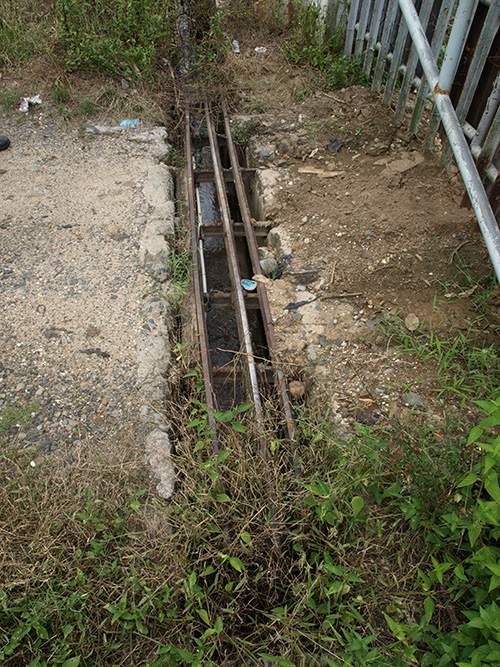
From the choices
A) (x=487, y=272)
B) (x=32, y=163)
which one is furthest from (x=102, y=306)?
(x=487, y=272)

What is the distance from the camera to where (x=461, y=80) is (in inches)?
145

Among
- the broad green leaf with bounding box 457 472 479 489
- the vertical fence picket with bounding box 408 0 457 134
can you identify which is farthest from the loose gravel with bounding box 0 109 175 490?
the vertical fence picket with bounding box 408 0 457 134

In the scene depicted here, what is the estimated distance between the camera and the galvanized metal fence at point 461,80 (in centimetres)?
280

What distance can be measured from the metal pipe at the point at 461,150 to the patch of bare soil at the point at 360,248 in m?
0.63

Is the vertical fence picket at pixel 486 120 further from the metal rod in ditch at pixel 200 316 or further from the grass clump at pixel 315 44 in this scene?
the grass clump at pixel 315 44

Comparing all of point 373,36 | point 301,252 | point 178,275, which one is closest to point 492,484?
point 301,252

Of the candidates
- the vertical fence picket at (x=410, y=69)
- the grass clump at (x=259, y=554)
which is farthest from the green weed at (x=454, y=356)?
the vertical fence picket at (x=410, y=69)

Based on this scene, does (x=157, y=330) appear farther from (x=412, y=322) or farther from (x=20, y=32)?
(x=20, y=32)

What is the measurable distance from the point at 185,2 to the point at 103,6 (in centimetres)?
207

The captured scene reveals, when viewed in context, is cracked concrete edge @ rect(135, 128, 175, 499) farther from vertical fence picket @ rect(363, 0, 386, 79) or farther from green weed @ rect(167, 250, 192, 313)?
vertical fence picket @ rect(363, 0, 386, 79)

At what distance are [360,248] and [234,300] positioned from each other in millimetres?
1057

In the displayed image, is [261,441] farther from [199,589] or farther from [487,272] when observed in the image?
[487,272]

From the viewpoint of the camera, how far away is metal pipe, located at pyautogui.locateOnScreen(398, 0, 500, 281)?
2.48 meters

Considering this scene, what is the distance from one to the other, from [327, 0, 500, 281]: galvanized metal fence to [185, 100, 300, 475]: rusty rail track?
1.38m
